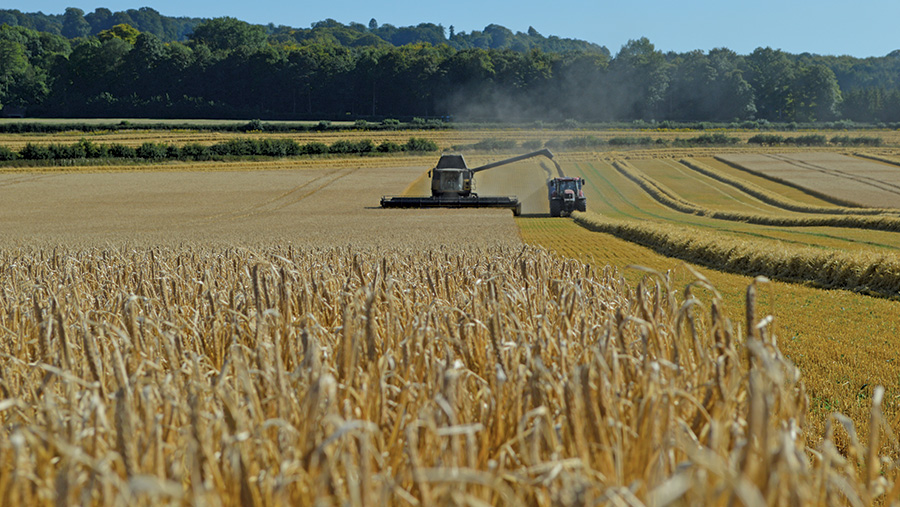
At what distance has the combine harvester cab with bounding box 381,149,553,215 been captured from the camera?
120ft

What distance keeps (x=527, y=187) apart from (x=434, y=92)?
7161cm

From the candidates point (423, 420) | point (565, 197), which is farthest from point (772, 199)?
point (423, 420)

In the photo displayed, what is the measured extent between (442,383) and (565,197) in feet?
122

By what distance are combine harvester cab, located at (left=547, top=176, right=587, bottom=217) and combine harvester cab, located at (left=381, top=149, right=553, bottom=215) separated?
2.55 metres

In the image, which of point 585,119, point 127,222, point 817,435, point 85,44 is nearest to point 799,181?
point 127,222

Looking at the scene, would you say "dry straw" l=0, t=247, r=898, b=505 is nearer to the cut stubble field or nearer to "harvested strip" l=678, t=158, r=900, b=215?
the cut stubble field

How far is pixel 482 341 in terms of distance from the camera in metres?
4.08

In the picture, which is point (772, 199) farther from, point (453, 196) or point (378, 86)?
point (378, 86)

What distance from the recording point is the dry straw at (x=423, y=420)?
2.06 meters

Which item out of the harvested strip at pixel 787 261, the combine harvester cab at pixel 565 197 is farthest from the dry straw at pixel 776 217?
the harvested strip at pixel 787 261

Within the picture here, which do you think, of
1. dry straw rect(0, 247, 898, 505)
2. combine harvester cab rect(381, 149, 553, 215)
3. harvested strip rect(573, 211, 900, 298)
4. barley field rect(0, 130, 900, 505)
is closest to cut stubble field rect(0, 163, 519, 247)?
combine harvester cab rect(381, 149, 553, 215)

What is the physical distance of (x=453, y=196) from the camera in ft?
123

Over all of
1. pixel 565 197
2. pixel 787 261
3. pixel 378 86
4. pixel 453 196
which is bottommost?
pixel 565 197

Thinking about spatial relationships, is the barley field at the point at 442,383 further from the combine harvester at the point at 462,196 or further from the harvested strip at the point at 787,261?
the combine harvester at the point at 462,196
